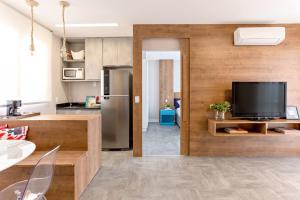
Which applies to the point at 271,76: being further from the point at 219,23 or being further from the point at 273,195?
the point at 273,195

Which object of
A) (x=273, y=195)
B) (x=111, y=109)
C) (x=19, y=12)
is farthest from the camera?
(x=111, y=109)

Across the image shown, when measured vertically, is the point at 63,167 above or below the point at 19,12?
below

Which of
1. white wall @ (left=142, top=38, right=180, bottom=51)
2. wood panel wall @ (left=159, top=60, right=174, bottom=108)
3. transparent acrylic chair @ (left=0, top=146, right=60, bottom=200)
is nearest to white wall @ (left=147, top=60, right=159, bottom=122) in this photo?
wood panel wall @ (left=159, top=60, right=174, bottom=108)

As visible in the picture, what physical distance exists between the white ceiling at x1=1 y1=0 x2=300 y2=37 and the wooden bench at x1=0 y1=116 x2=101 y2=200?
1.74 metres

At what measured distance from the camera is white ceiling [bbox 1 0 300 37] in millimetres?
3252

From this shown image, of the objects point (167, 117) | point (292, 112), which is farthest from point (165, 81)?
point (292, 112)

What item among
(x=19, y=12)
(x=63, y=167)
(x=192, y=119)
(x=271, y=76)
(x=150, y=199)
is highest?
(x=19, y=12)

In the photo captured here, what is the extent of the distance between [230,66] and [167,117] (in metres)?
4.30

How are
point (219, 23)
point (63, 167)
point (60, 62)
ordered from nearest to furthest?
point (63, 167), point (219, 23), point (60, 62)

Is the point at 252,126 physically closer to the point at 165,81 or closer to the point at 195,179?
the point at 195,179

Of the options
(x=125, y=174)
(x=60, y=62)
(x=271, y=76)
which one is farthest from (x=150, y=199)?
(x=60, y=62)

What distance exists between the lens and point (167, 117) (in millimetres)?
8242

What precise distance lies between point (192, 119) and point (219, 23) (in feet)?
6.21

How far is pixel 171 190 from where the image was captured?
279 cm
